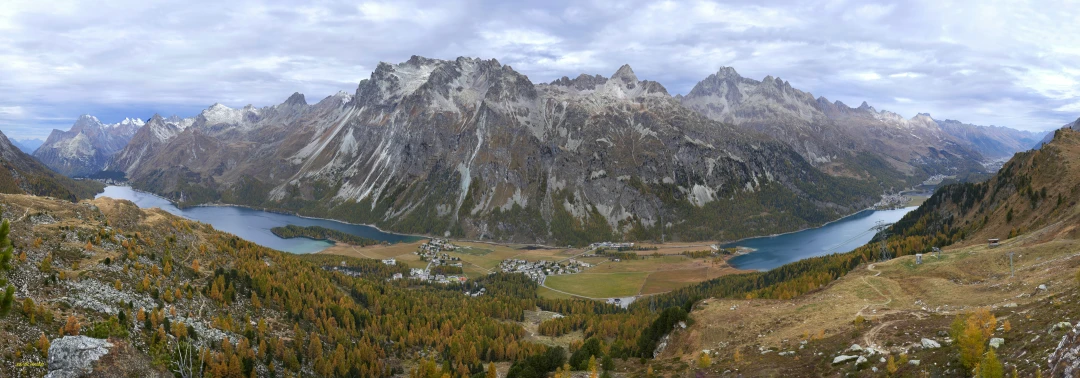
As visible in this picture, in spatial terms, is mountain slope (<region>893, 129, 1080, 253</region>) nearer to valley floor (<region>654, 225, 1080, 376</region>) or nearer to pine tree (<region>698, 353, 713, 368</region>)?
valley floor (<region>654, 225, 1080, 376</region>)

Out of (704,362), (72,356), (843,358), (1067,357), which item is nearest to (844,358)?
(843,358)

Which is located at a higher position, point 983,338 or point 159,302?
point 983,338

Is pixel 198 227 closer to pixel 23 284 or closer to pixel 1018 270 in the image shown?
pixel 23 284

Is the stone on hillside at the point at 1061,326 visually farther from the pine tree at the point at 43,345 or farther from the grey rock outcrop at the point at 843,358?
the pine tree at the point at 43,345

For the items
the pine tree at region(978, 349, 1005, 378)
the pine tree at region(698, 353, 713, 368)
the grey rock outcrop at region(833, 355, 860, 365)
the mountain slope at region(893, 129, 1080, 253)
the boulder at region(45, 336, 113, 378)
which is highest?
the mountain slope at region(893, 129, 1080, 253)

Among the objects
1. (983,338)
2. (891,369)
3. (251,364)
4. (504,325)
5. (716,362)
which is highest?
(983,338)

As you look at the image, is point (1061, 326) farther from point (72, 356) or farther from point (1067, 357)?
point (72, 356)

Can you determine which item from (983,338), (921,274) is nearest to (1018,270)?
(921,274)

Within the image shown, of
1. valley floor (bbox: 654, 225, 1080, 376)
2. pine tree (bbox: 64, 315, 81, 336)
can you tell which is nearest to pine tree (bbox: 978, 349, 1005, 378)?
valley floor (bbox: 654, 225, 1080, 376)
